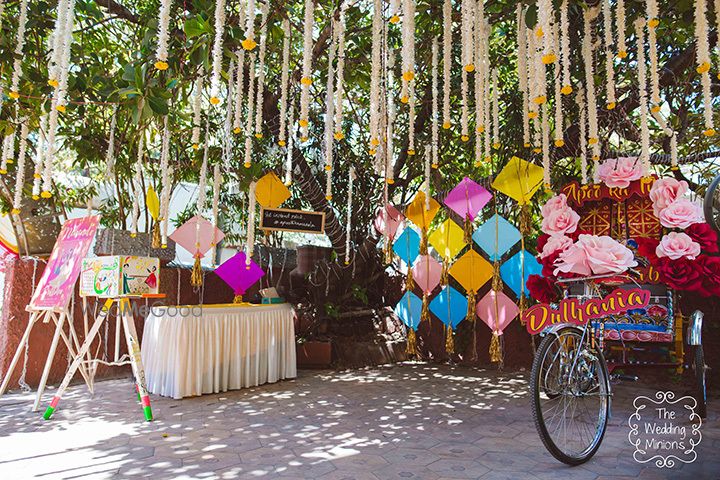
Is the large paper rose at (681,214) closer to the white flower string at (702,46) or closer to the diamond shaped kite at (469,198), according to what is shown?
the white flower string at (702,46)

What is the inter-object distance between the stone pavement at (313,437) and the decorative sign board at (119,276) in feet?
2.75

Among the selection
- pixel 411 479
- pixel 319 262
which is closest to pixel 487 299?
pixel 411 479

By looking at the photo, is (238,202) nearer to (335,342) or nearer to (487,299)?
(335,342)

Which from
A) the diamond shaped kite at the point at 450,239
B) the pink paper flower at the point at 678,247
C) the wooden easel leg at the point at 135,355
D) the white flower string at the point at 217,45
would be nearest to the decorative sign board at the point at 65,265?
the wooden easel leg at the point at 135,355

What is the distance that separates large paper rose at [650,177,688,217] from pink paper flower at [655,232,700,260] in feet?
0.78

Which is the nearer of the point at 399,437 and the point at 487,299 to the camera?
the point at 399,437

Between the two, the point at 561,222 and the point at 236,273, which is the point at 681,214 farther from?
the point at 236,273

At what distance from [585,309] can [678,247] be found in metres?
0.78

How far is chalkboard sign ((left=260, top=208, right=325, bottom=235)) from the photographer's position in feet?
15.4

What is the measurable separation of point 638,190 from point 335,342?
3.37 metres

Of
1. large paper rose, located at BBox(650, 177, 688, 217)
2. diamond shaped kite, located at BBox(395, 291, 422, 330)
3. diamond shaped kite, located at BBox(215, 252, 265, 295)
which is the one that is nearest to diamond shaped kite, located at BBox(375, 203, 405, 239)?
diamond shaped kite, located at BBox(395, 291, 422, 330)

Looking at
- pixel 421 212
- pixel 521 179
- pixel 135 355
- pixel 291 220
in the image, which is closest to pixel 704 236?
pixel 521 179

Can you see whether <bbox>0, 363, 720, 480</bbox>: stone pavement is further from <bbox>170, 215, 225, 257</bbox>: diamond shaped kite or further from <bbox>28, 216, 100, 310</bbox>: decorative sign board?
<bbox>170, 215, 225, 257</bbox>: diamond shaped kite

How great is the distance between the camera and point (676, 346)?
3.44 meters
